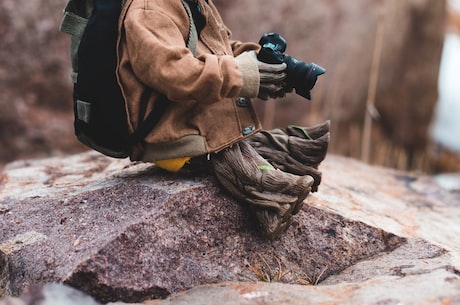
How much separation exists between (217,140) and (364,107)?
3.45 m

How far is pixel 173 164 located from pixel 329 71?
3170 mm

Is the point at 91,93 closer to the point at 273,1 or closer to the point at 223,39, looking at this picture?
the point at 223,39

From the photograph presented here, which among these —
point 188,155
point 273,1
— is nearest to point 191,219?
point 188,155

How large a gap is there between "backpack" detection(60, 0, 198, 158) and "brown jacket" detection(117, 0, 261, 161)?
1.1 inches

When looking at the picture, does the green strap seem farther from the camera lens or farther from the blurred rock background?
the blurred rock background

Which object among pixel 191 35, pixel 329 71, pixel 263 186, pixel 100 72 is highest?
pixel 191 35

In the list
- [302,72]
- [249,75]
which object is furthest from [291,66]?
[249,75]

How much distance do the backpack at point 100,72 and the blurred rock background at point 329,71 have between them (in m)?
2.07

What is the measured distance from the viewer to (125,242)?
70.4 inches

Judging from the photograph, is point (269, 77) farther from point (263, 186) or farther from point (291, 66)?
point (263, 186)

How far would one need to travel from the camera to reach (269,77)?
1927 mm

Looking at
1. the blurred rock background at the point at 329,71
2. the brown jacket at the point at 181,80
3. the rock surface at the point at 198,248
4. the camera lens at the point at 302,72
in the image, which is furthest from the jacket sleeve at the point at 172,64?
the blurred rock background at the point at 329,71

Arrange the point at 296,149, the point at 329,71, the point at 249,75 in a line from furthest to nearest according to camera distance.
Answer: the point at 329,71 < the point at 296,149 < the point at 249,75

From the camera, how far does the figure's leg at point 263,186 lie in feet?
6.37
